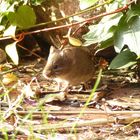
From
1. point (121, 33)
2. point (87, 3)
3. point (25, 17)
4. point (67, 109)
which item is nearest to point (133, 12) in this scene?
point (121, 33)

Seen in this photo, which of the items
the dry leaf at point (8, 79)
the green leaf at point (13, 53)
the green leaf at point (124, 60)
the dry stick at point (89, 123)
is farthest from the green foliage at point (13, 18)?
the dry stick at point (89, 123)

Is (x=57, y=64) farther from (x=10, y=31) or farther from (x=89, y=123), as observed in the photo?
(x=89, y=123)

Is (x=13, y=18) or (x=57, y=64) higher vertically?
(x=13, y=18)

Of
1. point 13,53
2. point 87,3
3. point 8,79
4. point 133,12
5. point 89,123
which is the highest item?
point 87,3

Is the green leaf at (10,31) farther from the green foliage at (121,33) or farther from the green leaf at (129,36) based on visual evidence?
the green leaf at (129,36)

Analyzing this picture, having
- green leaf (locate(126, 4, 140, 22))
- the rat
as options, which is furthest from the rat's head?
green leaf (locate(126, 4, 140, 22))

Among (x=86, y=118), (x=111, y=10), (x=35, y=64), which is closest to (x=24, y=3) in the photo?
(x=35, y=64)
